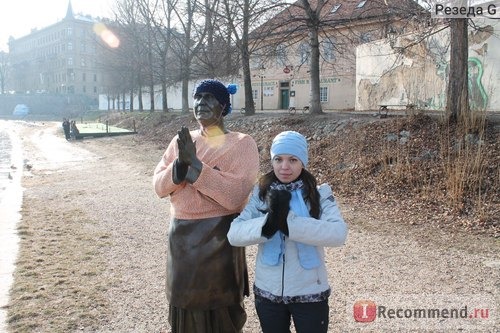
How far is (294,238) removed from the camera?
2.21 meters

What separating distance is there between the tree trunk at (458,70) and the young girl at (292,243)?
28.3 feet

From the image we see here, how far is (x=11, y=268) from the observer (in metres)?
5.13

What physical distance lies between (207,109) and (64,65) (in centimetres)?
9144

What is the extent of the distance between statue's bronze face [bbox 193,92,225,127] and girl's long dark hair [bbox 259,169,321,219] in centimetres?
48

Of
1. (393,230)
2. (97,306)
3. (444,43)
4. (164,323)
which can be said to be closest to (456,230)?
(393,230)

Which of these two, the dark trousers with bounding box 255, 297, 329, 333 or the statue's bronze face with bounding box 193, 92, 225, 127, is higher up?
the statue's bronze face with bounding box 193, 92, 225, 127

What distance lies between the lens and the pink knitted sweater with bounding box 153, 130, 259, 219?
96.4 inches

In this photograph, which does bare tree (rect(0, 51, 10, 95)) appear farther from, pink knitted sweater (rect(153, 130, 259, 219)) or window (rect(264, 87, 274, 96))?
pink knitted sweater (rect(153, 130, 259, 219))

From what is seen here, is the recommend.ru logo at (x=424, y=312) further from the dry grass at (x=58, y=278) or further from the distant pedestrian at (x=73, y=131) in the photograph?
the distant pedestrian at (x=73, y=131)

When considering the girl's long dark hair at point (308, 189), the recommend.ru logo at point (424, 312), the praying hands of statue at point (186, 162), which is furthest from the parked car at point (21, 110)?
the girl's long dark hair at point (308, 189)

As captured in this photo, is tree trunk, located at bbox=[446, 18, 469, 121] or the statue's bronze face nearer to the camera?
the statue's bronze face

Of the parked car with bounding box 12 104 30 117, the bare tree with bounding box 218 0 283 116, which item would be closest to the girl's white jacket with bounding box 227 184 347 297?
the bare tree with bounding box 218 0 283 116

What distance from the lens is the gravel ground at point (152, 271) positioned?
3.90 meters

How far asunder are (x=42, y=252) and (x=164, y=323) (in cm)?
267
